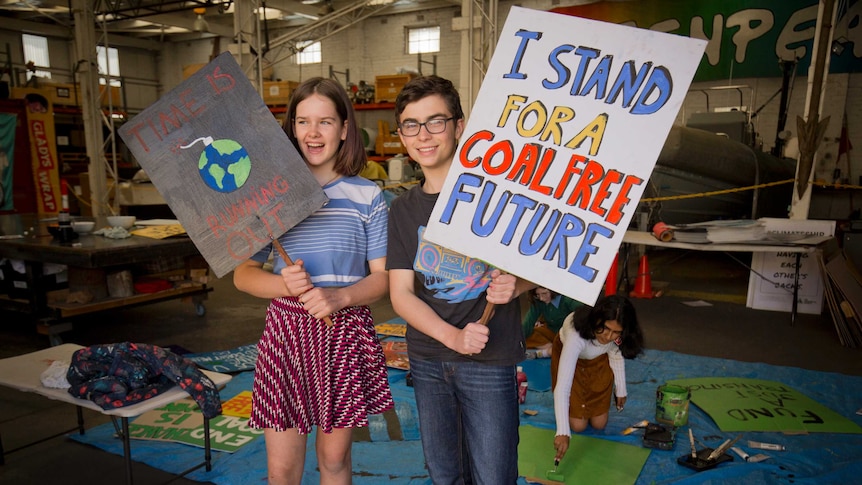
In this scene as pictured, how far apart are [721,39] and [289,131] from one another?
9.76 m

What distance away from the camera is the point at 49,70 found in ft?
45.2

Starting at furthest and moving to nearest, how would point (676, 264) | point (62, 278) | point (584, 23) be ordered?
point (676, 264)
point (62, 278)
point (584, 23)

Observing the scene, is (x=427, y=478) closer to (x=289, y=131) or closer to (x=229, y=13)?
(x=289, y=131)

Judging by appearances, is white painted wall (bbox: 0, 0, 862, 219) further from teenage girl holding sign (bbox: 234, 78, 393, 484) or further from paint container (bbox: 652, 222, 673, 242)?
teenage girl holding sign (bbox: 234, 78, 393, 484)

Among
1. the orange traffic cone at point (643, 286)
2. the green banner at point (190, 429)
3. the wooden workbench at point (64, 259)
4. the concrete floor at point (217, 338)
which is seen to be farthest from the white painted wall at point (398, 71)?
the green banner at point (190, 429)

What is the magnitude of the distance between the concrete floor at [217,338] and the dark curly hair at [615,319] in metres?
1.80

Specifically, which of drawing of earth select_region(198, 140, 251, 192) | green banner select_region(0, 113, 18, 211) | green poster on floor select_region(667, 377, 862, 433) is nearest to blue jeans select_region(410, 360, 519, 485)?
drawing of earth select_region(198, 140, 251, 192)

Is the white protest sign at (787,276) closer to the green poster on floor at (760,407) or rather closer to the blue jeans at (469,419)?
the green poster on floor at (760,407)

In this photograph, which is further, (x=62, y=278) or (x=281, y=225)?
(x=62, y=278)

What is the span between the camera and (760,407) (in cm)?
313

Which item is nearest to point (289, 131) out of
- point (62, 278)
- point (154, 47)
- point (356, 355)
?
point (356, 355)

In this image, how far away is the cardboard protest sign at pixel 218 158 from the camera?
1499mm

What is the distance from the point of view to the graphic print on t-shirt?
1.48 meters

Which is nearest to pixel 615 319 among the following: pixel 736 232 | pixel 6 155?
pixel 736 232
